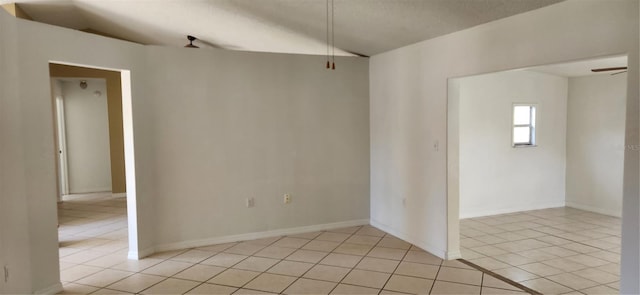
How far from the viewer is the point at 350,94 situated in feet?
17.0

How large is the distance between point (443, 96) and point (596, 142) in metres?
3.72

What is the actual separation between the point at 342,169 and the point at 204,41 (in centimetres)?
286

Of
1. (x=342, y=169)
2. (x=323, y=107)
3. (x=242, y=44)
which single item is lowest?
(x=342, y=169)

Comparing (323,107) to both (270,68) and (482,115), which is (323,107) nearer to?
(270,68)

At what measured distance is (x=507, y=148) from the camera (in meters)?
6.13

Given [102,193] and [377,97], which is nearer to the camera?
[377,97]

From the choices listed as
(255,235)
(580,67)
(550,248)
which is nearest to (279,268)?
(255,235)

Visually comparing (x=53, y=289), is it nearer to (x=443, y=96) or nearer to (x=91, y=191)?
(x=443, y=96)

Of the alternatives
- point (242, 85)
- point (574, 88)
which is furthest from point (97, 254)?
point (574, 88)

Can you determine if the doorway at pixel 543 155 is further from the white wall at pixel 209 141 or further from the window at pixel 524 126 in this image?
the white wall at pixel 209 141

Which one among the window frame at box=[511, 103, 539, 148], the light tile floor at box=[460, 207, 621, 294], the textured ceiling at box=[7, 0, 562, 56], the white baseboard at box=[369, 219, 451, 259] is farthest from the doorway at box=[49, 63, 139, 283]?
the window frame at box=[511, 103, 539, 148]

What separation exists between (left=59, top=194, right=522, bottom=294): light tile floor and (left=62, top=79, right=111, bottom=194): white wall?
135 inches

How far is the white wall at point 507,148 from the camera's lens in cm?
582

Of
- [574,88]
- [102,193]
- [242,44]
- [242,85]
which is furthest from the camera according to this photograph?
[102,193]
